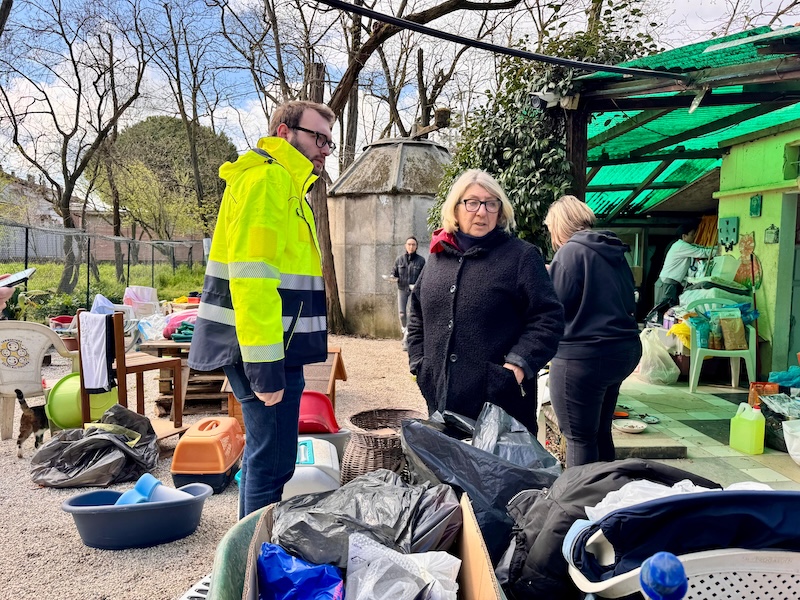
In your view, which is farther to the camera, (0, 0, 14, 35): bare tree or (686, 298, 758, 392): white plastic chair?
(0, 0, 14, 35): bare tree

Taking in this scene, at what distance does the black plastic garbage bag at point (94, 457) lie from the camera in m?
4.05

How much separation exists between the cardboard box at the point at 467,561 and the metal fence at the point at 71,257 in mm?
8312

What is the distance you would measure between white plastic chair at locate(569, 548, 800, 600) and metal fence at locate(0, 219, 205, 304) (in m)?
9.16

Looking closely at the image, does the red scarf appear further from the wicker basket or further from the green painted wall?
the green painted wall

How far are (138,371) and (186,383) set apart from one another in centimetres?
88

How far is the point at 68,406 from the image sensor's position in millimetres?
4793

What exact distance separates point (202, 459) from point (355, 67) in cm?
935

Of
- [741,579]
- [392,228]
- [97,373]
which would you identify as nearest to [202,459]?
[97,373]

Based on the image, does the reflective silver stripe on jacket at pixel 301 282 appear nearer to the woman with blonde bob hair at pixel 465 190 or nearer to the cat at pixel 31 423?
the woman with blonde bob hair at pixel 465 190

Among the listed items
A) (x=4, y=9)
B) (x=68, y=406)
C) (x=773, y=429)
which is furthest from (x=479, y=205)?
(x=4, y=9)

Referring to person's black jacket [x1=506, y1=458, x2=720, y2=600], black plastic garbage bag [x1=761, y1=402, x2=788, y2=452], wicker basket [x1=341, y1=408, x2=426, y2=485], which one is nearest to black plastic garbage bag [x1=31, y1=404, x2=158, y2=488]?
wicker basket [x1=341, y1=408, x2=426, y2=485]

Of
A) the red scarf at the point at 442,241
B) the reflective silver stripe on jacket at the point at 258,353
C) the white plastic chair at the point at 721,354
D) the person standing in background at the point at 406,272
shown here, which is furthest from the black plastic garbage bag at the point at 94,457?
the person standing in background at the point at 406,272

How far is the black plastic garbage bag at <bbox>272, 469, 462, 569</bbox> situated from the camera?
1.50 meters

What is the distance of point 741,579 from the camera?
1217 millimetres
